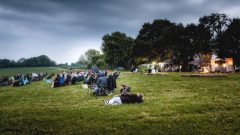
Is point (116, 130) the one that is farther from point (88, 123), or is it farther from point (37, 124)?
point (37, 124)

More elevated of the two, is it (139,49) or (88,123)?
(139,49)

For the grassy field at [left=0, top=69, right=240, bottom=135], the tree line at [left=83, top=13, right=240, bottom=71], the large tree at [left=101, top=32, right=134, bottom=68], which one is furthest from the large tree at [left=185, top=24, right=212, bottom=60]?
the grassy field at [left=0, top=69, right=240, bottom=135]

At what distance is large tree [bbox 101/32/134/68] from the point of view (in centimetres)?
9000

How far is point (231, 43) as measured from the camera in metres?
49.8

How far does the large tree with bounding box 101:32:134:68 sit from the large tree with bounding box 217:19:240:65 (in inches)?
1629

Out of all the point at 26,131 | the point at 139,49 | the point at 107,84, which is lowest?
the point at 26,131

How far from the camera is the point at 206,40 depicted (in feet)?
177

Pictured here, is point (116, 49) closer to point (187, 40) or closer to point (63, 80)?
point (187, 40)

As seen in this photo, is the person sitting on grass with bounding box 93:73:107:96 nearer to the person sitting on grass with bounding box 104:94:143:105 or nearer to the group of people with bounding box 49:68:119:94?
the group of people with bounding box 49:68:119:94

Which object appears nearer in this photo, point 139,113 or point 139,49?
point 139,113

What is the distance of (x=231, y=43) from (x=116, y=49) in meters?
50.4

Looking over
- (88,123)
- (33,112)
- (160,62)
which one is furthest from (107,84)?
(160,62)

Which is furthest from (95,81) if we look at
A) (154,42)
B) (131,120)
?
(154,42)

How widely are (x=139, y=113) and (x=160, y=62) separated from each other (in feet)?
188
